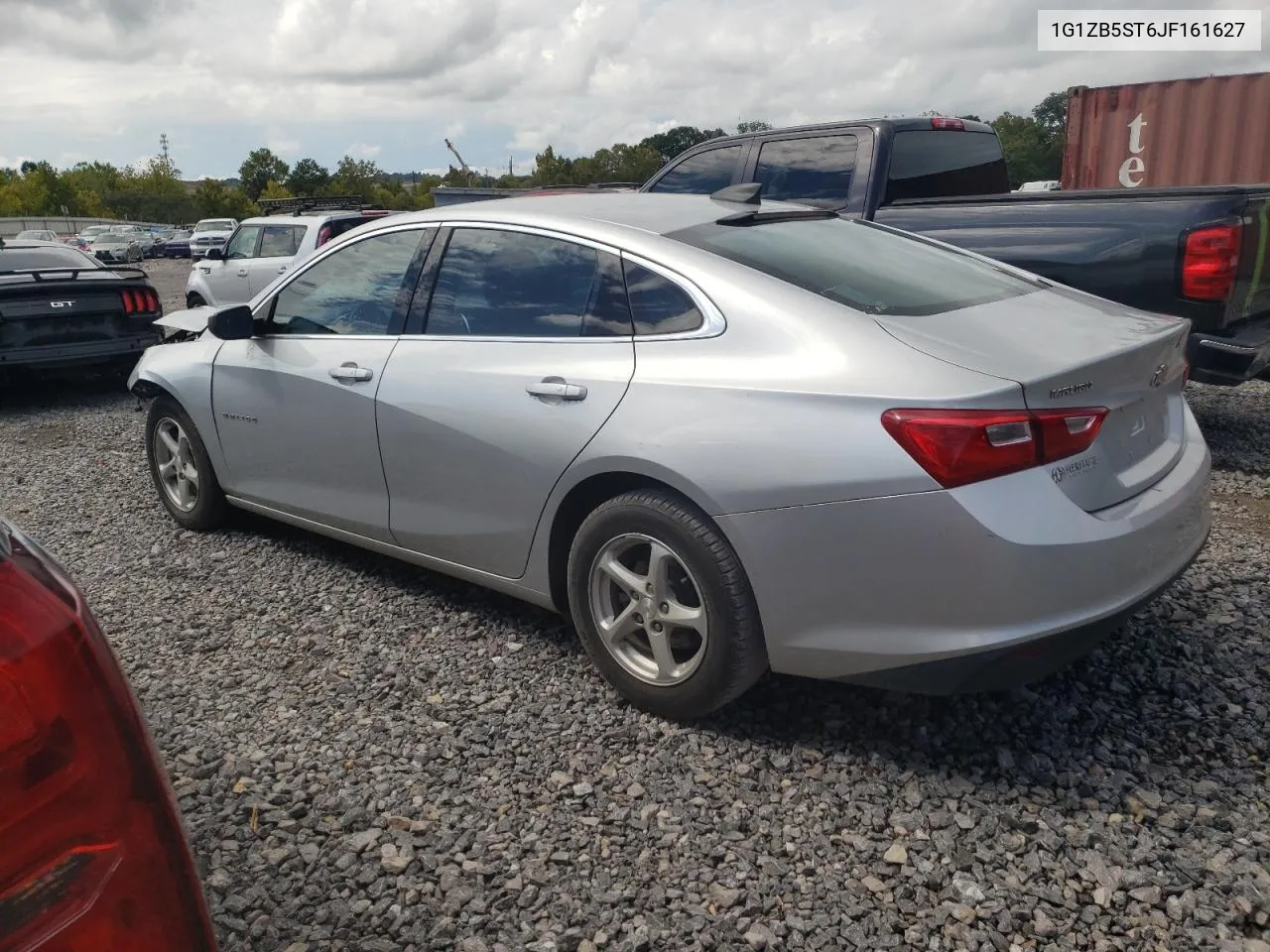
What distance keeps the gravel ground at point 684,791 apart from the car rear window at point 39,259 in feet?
21.7

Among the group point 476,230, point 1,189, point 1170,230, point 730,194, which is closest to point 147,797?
point 476,230

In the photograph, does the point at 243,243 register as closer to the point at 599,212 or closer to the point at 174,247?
the point at 599,212

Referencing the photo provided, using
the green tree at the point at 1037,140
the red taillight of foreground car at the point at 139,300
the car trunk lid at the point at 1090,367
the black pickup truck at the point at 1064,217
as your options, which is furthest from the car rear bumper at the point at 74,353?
the green tree at the point at 1037,140

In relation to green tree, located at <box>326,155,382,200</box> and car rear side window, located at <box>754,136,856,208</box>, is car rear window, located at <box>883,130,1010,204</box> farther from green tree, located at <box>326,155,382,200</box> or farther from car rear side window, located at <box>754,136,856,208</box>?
green tree, located at <box>326,155,382,200</box>

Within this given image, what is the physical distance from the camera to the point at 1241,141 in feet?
32.5

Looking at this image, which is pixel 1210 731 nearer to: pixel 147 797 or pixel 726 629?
pixel 726 629

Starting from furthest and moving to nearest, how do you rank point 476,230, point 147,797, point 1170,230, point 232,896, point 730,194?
point 1170,230 → point 730,194 → point 476,230 → point 232,896 → point 147,797

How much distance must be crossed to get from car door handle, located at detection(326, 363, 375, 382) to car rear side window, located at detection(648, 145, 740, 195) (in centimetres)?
384

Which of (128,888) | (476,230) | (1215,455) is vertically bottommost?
(1215,455)

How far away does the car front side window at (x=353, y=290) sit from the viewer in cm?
387

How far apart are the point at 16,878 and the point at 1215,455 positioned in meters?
6.13

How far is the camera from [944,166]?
6.84m

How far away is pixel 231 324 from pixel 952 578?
316 cm

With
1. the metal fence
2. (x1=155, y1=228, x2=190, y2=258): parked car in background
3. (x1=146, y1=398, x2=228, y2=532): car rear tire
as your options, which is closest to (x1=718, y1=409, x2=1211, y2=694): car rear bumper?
(x1=146, y1=398, x2=228, y2=532): car rear tire
